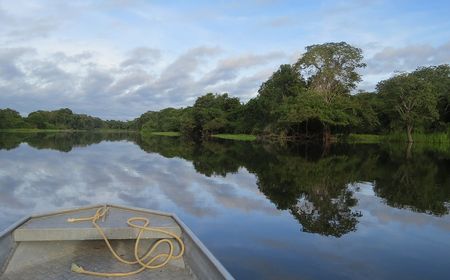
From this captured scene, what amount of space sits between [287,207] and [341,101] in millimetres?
38579

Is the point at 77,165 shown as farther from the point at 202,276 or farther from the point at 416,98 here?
the point at 416,98

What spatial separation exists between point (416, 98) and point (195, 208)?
1666 inches

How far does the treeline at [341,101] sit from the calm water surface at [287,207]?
1097 inches

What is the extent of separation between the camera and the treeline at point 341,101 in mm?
46375

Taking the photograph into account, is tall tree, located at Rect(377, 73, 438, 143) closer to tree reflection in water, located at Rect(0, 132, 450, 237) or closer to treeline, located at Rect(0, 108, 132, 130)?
tree reflection in water, located at Rect(0, 132, 450, 237)

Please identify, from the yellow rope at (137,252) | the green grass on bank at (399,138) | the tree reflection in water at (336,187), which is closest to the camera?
the yellow rope at (137,252)

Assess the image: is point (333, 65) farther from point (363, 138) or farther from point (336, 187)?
point (336, 187)

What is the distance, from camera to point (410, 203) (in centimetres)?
1154

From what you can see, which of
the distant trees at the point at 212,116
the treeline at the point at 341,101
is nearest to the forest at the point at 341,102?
the treeline at the point at 341,101

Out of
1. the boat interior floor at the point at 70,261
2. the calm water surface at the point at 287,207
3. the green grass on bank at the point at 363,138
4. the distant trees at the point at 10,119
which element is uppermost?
the distant trees at the point at 10,119

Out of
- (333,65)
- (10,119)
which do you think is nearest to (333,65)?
(333,65)

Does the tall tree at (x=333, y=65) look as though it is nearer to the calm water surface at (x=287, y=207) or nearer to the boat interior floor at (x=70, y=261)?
the calm water surface at (x=287, y=207)

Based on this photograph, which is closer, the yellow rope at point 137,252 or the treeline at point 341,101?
the yellow rope at point 137,252

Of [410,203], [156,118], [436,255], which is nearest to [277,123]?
[410,203]
